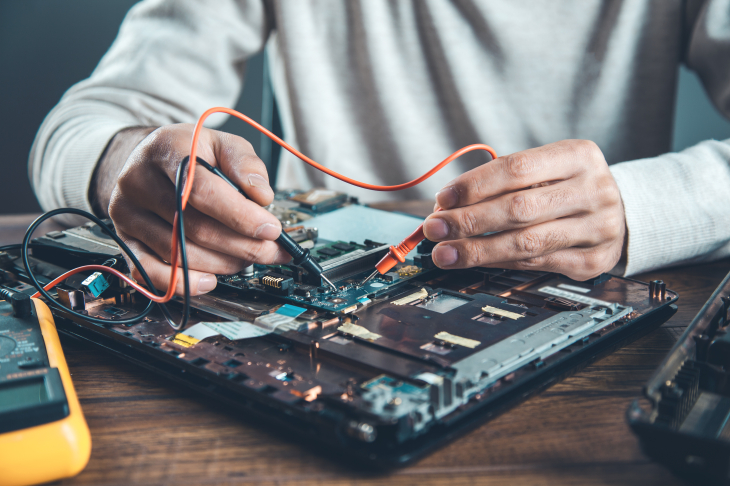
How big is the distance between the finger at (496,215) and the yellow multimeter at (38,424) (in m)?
0.49

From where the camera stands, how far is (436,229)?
0.78 meters

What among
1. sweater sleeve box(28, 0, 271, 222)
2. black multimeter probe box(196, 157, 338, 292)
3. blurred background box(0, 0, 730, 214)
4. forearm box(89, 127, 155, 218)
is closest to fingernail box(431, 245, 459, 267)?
black multimeter probe box(196, 157, 338, 292)

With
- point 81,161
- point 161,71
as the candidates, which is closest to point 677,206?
point 81,161

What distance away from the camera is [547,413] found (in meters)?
0.59

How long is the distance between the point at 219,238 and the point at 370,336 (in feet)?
0.91

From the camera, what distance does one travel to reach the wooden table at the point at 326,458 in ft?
1.62

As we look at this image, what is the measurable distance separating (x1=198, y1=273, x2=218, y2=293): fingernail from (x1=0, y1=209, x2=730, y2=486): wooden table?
A: 14 cm

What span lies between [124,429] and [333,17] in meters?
1.54

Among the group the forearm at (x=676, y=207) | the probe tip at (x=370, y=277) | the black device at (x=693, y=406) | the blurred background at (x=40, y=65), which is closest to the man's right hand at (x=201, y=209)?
the probe tip at (x=370, y=277)

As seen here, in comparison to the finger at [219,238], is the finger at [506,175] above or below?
above

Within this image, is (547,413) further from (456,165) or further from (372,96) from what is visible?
(372,96)

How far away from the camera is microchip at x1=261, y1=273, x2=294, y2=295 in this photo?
0.77 metres

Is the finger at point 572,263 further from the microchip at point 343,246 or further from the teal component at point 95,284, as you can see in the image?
the teal component at point 95,284

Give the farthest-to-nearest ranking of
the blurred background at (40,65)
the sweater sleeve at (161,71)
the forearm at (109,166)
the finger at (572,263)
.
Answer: the blurred background at (40,65), the sweater sleeve at (161,71), the forearm at (109,166), the finger at (572,263)
